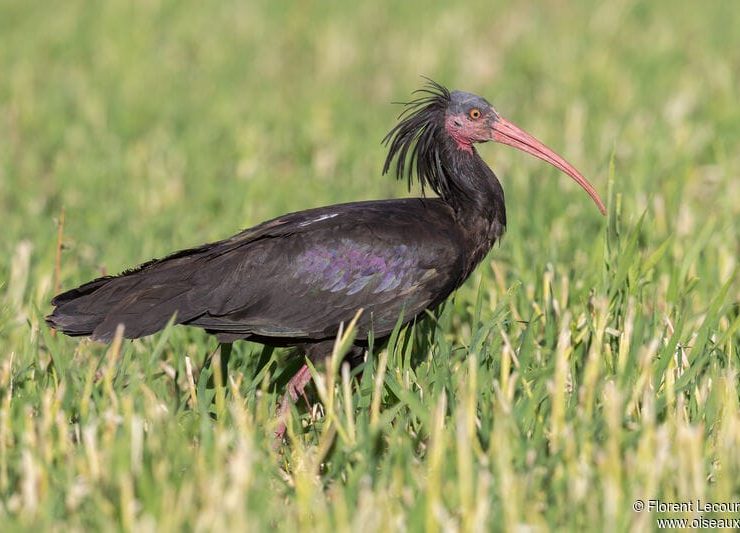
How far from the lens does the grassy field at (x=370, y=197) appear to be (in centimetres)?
392

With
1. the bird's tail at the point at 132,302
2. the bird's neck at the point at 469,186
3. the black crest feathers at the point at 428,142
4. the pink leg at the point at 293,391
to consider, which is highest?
the black crest feathers at the point at 428,142

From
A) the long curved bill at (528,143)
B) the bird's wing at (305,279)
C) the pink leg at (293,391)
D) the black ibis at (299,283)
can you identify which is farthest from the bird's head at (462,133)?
the pink leg at (293,391)

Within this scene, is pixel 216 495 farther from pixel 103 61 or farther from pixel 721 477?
pixel 103 61

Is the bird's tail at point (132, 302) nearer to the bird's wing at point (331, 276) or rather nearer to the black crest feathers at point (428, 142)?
the bird's wing at point (331, 276)

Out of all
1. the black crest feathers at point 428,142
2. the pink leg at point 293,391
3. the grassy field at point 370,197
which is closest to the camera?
the grassy field at point 370,197

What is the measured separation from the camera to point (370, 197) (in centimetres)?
842

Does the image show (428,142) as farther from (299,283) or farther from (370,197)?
(370,197)

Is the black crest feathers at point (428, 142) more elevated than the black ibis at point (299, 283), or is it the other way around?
the black crest feathers at point (428, 142)

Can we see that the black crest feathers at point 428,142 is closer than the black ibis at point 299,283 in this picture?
No

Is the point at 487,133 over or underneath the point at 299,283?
over

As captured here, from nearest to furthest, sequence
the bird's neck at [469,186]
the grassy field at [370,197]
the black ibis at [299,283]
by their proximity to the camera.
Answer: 1. the grassy field at [370,197]
2. the black ibis at [299,283]
3. the bird's neck at [469,186]

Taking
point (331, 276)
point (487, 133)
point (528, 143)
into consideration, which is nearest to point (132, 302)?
point (331, 276)

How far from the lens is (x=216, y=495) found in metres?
3.68

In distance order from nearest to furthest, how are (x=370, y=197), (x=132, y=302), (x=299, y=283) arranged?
1. (x=132, y=302)
2. (x=299, y=283)
3. (x=370, y=197)
